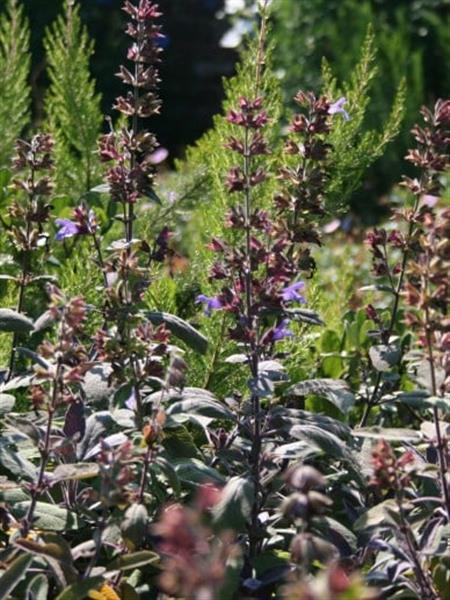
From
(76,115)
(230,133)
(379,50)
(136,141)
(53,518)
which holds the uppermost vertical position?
(379,50)

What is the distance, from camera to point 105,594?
6.34 feet

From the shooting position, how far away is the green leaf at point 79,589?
1.79m

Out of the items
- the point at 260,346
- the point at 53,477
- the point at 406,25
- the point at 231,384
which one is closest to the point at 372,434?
the point at 260,346

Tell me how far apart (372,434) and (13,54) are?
7.07 feet

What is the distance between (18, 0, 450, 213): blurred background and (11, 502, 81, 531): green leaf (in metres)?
5.55

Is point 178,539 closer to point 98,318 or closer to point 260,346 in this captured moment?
point 260,346

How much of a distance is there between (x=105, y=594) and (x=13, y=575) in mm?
215

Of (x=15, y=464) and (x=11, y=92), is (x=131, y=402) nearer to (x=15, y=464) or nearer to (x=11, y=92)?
(x=15, y=464)

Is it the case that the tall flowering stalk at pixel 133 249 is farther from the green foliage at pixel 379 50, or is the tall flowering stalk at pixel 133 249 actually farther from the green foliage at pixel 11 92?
the green foliage at pixel 379 50

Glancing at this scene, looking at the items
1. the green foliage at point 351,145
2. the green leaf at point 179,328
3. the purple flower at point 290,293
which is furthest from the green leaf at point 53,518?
the green foliage at point 351,145

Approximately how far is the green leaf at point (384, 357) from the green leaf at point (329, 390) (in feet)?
0.34

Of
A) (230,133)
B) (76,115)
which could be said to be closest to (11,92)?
(76,115)

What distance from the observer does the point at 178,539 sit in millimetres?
1021

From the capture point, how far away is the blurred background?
7988mm
